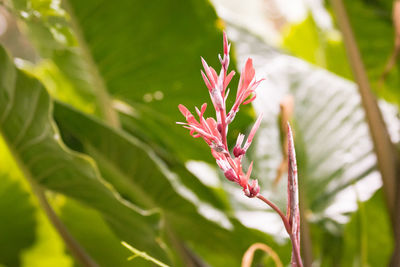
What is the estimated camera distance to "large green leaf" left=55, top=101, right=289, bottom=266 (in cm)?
32

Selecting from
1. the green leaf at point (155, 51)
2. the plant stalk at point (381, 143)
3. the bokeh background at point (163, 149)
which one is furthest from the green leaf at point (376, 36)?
the green leaf at point (155, 51)

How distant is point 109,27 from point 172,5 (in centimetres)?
5

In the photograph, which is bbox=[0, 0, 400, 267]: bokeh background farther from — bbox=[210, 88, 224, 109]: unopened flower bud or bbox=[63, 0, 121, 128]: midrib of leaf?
bbox=[210, 88, 224, 109]: unopened flower bud

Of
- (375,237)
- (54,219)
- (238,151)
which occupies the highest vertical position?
(238,151)

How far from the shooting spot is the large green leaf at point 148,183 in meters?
0.32

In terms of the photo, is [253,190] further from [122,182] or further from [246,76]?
[122,182]

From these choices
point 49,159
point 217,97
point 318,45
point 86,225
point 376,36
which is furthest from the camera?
point 318,45

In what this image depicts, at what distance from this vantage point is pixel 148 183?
36 cm

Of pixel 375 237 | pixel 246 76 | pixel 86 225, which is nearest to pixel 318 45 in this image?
pixel 375 237

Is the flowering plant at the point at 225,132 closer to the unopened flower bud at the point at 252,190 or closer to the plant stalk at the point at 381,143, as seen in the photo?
the unopened flower bud at the point at 252,190

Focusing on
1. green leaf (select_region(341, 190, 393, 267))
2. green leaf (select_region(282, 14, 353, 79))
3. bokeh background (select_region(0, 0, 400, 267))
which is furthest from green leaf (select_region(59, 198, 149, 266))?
green leaf (select_region(282, 14, 353, 79))

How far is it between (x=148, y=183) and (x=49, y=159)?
91mm

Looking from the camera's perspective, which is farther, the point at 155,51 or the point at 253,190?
the point at 155,51

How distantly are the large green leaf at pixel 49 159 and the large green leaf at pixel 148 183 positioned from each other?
4 cm
